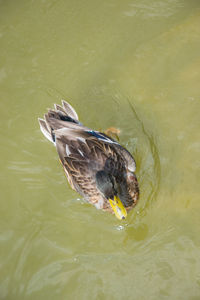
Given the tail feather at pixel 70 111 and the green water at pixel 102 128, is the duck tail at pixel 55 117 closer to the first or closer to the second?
the tail feather at pixel 70 111

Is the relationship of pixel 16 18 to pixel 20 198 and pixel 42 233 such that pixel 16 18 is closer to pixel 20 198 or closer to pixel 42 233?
pixel 20 198

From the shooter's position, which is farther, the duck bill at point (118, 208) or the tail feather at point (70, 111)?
the tail feather at point (70, 111)

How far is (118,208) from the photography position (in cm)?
326

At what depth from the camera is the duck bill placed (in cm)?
324

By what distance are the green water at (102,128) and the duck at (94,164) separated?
14 centimetres

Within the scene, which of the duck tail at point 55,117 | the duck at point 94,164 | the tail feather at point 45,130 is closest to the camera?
the duck at point 94,164

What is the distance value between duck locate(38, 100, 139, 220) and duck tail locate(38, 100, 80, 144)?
153 millimetres

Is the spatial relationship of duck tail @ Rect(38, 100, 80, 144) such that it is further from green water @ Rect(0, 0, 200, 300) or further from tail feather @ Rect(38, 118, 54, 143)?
green water @ Rect(0, 0, 200, 300)

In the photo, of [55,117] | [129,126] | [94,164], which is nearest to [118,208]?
[94,164]

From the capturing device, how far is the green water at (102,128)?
3.15m

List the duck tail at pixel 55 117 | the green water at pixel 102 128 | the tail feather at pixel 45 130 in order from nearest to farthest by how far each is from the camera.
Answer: the green water at pixel 102 128 → the duck tail at pixel 55 117 → the tail feather at pixel 45 130

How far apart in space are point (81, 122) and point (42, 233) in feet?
4.78

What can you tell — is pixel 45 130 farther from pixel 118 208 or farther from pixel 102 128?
pixel 118 208

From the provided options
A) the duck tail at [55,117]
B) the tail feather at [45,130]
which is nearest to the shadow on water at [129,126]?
the duck tail at [55,117]
